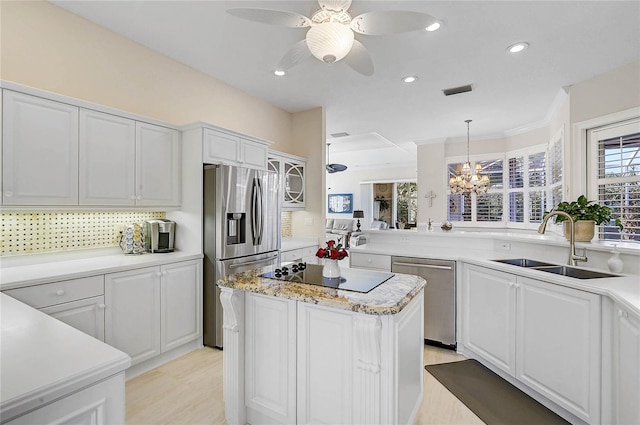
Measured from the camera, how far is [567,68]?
10.8 ft

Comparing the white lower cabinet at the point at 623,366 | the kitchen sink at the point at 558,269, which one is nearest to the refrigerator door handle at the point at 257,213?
the kitchen sink at the point at 558,269

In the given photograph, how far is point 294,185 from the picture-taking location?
4512mm

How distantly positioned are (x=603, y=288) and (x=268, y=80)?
3572 mm

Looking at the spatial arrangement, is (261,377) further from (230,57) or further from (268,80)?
(268,80)

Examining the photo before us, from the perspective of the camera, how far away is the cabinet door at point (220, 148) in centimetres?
306

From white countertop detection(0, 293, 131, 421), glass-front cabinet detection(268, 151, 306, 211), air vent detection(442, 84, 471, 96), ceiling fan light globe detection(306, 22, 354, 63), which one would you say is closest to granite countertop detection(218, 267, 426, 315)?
white countertop detection(0, 293, 131, 421)

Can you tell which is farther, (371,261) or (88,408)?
(371,261)

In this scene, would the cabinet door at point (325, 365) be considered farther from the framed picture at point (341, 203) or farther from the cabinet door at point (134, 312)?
the framed picture at point (341, 203)

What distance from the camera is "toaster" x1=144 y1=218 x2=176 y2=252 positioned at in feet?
9.77

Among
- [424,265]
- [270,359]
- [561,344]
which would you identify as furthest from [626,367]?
[270,359]

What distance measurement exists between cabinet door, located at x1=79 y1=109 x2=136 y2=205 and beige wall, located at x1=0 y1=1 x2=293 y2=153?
0.30 metres

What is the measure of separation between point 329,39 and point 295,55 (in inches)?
16.8

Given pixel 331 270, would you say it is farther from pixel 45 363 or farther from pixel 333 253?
pixel 45 363

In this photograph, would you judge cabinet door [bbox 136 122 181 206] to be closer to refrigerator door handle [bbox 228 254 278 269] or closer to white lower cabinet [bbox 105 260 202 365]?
white lower cabinet [bbox 105 260 202 365]
